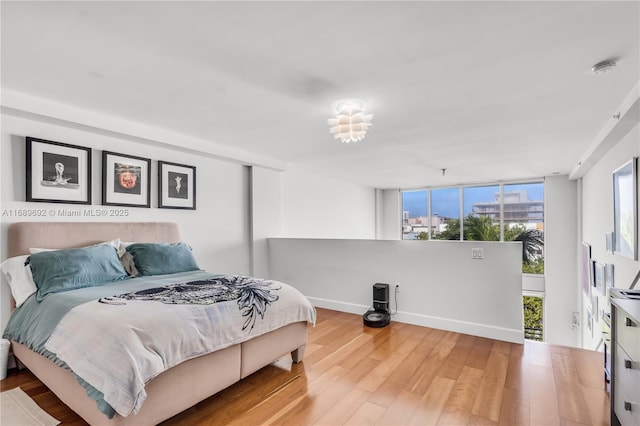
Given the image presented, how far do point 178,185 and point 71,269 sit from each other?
166 cm

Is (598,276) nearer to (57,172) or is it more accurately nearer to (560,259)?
(560,259)

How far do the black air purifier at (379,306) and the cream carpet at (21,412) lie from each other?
2868 millimetres

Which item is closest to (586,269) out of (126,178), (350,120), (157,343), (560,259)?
(560,259)

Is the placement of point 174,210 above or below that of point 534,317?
above

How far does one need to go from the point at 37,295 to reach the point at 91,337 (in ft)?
3.42

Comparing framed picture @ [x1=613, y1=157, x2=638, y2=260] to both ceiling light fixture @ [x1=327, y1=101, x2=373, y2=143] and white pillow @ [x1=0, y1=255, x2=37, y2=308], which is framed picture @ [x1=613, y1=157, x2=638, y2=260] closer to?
ceiling light fixture @ [x1=327, y1=101, x2=373, y2=143]

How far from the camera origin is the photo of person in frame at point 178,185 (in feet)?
12.7

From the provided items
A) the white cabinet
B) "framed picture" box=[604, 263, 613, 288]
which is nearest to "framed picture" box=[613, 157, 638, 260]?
"framed picture" box=[604, 263, 613, 288]

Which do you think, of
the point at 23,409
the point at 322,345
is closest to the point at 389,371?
the point at 322,345

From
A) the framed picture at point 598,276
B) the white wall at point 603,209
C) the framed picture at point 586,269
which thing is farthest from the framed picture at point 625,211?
the framed picture at point 586,269

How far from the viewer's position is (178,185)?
3.94 metres

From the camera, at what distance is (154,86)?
8.02ft

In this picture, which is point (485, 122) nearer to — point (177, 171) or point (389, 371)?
point (389, 371)

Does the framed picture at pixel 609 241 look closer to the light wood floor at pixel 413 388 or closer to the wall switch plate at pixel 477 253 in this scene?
the light wood floor at pixel 413 388
